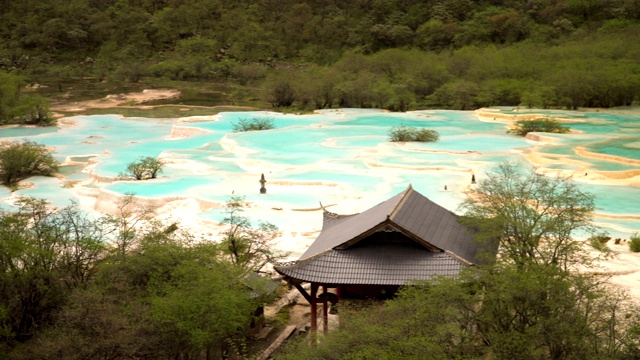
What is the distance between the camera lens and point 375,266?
10.9 metres

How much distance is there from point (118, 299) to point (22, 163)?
14900 millimetres

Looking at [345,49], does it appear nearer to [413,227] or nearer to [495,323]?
[413,227]

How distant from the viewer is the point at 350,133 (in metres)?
31.6

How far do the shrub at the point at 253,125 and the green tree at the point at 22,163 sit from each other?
9.95m

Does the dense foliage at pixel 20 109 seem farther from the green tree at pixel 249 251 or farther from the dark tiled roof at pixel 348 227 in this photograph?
the dark tiled roof at pixel 348 227

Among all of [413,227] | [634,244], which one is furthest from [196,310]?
[634,244]

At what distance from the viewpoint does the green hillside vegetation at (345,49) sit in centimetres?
3956

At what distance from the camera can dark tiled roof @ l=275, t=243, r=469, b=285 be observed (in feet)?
35.1

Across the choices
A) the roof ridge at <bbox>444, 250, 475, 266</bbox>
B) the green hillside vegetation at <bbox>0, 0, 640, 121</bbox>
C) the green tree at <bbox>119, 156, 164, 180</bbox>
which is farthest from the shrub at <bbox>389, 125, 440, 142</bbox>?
the roof ridge at <bbox>444, 250, 475, 266</bbox>

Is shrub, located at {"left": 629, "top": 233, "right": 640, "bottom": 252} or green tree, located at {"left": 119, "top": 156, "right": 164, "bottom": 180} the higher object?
green tree, located at {"left": 119, "top": 156, "right": 164, "bottom": 180}

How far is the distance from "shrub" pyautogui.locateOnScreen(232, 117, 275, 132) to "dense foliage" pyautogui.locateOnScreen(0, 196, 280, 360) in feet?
66.7

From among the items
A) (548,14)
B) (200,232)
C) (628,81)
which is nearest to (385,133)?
(628,81)

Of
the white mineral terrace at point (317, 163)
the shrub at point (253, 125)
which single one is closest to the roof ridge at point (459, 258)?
the white mineral terrace at point (317, 163)

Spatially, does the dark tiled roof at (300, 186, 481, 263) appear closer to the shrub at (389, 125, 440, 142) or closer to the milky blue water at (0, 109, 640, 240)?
the milky blue water at (0, 109, 640, 240)
